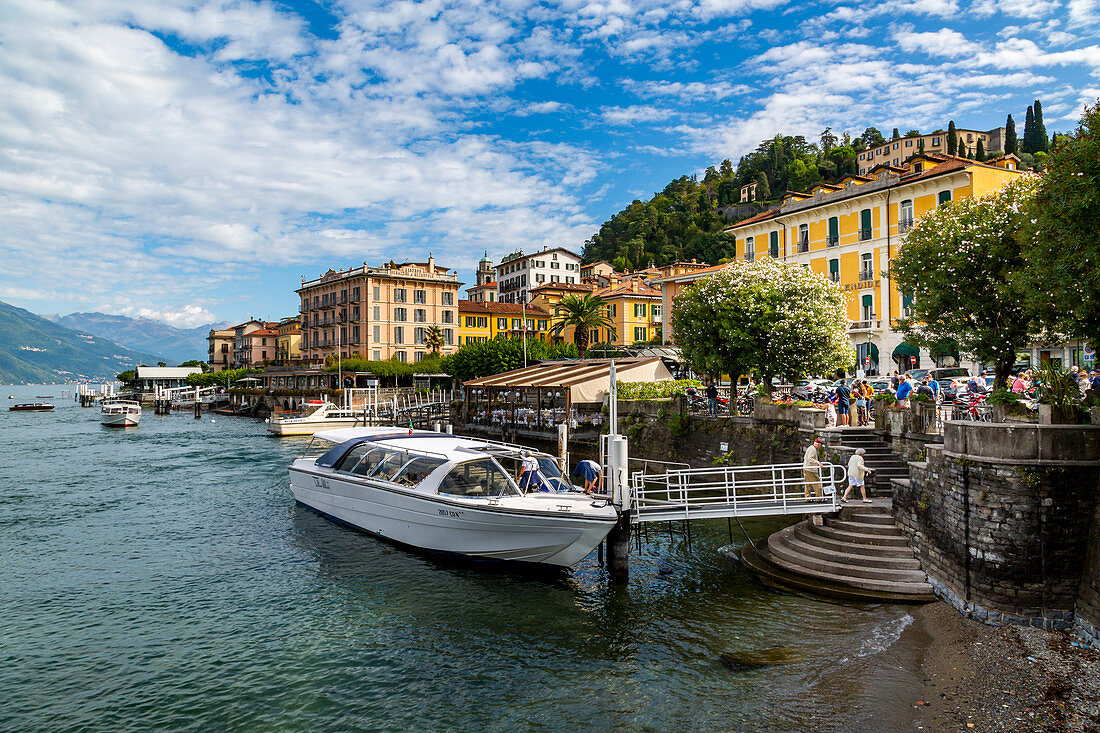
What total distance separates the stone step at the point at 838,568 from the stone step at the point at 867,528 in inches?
37.2

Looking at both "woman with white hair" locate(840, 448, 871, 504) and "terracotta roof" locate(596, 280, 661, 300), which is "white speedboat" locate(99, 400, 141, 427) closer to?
"terracotta roof" locate(596, 280, 661, 300)

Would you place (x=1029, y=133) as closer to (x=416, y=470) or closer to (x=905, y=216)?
(x=905, y=216)

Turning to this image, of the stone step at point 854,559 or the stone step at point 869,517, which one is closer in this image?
the stone step at point 854,559

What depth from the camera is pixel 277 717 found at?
9023mm

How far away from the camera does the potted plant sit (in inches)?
425

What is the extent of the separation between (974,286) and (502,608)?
15484mm

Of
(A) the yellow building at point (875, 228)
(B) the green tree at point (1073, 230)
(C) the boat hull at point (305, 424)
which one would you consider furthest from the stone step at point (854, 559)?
(C) the boat hull at point (305, 424)

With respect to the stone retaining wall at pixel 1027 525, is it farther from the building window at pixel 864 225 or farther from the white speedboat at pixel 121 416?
the white speedboat at pixel 121 416

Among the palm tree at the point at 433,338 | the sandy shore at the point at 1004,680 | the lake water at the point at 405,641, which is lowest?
the lake water at the point at 405,641

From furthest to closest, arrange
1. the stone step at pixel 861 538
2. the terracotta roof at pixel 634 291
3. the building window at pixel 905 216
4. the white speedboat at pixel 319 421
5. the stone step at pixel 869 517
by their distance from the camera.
Result: the terracotta roof at pixel 634 291
the white speedboat at pixel 319 421
the building window at pixel 905 216
the stone step at pixel 869 517
the stone step at pixel 861 538

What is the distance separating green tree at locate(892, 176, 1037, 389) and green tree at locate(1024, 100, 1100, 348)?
489 centimetres

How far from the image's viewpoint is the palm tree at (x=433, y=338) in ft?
256

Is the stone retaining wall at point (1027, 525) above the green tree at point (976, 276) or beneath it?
beneath

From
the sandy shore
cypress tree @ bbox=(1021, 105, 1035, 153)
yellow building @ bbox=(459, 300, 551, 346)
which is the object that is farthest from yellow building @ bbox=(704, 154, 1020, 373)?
cypress tree @ bbox=(1021, 105, 1035, 153)
